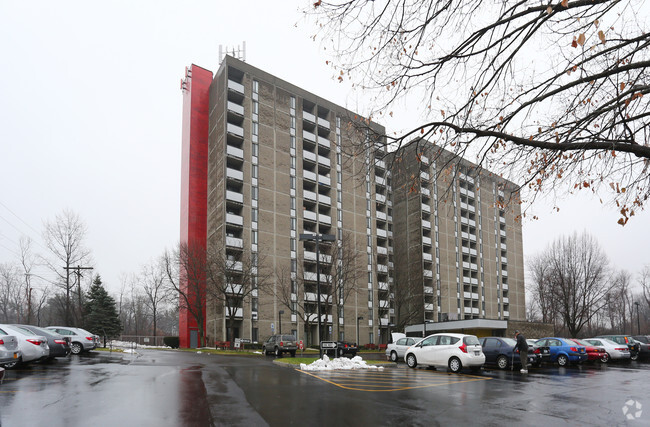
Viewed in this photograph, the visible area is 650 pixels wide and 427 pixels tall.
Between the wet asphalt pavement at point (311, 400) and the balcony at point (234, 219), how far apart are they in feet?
122

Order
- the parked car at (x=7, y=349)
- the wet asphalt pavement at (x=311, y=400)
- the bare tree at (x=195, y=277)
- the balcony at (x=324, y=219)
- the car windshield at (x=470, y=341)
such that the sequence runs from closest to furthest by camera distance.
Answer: the wet asphalt pavement at (x=311, y=400)
the parked car at (x=7, y=349)
the car windshield at (x=470, y=341)
the bare tree at (x=195, y=277)
the balcony at (x=324, y=219)

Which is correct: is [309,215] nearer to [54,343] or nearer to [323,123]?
[323,123]

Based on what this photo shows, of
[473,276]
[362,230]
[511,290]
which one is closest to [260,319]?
[362,230]

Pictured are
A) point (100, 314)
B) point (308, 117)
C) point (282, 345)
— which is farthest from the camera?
point (308, 117)

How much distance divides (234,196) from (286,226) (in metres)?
7.97

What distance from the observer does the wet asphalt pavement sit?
880cm

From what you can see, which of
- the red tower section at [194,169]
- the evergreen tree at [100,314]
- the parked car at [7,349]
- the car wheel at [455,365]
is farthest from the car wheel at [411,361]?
the evergreen tree at [100,314]

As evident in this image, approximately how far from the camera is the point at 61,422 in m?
8.27

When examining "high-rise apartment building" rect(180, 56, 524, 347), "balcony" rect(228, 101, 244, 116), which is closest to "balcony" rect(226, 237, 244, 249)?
"high-rise apartment building" rect(180, 56, 524, 347)

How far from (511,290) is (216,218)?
2289 inches

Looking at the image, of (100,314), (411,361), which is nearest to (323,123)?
(100,314)

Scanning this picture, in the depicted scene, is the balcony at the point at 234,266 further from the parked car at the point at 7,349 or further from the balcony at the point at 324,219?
the parked car at the point at 7,349

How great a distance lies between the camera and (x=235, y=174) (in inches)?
2192

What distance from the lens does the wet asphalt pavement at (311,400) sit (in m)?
8.80
